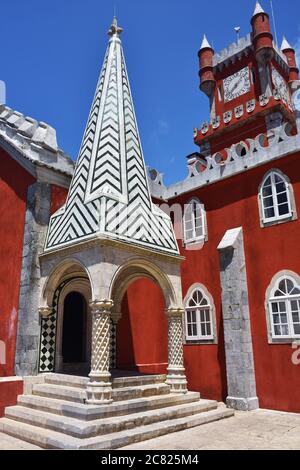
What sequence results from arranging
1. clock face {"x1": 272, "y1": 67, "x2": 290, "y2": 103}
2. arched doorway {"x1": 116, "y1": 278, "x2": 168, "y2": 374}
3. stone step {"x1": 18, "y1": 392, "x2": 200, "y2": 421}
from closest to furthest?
stone step {"x1": 18, "y1": 392, "x2": 200, "y2": 421}
arched doorway {"x1": 116, "y1": 278, "x2": 168, "y2": 374}
clock face {"x1": 272, "y1": 67, "x2": 290, "y2": 103}

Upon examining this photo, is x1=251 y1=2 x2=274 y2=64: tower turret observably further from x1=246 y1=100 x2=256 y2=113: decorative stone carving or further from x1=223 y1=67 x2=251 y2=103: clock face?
x1=246 y1=100 x2=256 y2=113: decorative stone carving

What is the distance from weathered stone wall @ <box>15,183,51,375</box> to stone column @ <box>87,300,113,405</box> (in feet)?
7.35

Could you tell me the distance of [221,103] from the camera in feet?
59.2

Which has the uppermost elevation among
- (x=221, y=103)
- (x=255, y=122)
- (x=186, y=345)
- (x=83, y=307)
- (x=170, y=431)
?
(x=221, y=103)

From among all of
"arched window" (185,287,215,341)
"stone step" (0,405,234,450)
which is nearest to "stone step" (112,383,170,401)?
"stone step" (0,405,234,450)

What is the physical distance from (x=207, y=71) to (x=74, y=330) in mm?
14291

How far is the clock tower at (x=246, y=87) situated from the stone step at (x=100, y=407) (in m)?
11.2

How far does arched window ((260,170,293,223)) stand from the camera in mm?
10359

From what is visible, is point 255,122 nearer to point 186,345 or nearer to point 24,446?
point 186,345

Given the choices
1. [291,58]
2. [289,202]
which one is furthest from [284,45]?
[289,202]

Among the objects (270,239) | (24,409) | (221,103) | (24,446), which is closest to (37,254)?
(24,409)

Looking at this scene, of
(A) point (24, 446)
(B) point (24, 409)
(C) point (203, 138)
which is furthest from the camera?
(C) point (203, 138)

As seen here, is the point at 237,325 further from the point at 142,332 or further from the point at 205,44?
the point at 205,44
